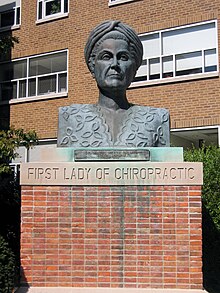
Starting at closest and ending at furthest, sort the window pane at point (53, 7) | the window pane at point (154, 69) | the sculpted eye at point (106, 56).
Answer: the sculpted eye at point (106, 56) < the window pane at point (154, 69) < the window pane at point (53, 7)

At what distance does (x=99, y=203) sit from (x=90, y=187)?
0.21 m

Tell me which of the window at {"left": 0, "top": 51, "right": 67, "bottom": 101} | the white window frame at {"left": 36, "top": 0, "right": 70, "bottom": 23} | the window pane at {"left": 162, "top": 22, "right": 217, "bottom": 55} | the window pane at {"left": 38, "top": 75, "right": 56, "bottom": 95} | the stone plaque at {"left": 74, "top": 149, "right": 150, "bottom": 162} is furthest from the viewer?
the window pane at {"left": 38, "top": 75, "right": 56, "bottom": 95}

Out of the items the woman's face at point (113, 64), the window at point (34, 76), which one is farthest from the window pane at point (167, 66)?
the woman's face at point (113, 64)

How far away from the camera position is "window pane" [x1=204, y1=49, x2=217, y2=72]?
15.9 m

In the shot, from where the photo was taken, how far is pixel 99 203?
5.44 m

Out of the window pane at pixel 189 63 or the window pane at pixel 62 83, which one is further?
the window pane at pixel 62 83

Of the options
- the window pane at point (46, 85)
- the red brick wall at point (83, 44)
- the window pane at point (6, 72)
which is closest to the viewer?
the red brick wall at point (83, 44)

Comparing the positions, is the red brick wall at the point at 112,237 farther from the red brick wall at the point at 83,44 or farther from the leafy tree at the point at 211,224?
the red brick wall at the point at 83,44

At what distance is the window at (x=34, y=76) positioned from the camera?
19.3m

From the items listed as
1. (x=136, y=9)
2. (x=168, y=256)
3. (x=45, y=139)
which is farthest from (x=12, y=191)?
(x=136, y=9)

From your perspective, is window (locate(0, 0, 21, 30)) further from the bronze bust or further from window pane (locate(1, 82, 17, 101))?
the bronze bust

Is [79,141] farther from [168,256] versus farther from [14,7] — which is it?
[14,7]

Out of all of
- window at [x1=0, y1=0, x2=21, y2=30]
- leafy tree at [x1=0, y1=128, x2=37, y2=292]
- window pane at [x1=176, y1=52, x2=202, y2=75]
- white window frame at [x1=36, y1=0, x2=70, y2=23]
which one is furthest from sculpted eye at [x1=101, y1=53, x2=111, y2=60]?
window at [x1=0, y1=0, x2=21, y2=30]

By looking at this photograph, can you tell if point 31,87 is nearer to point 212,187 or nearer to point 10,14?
point 10,14
